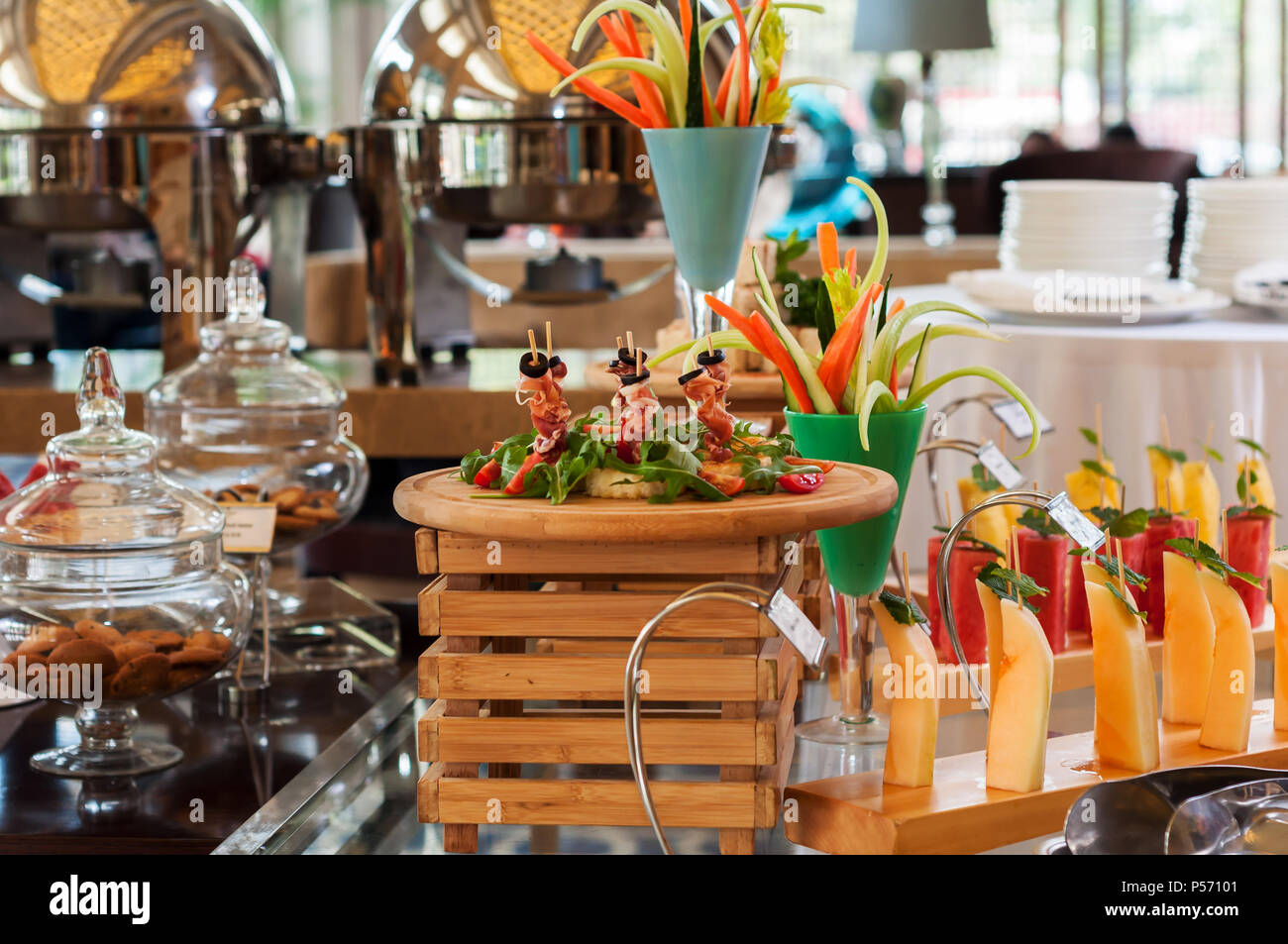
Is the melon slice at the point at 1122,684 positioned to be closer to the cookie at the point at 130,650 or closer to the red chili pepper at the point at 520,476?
the red chili pepper at the point at 520,476

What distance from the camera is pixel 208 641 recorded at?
1.18m

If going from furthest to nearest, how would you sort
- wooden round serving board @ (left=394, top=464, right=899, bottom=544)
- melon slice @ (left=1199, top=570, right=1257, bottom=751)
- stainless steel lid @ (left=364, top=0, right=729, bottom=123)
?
1. stainless steel lid @ (left=364, top=0, right=729, bottom=123)
2. melon slice @ (left=1199, top=570, right=1257, bottom=751)
3. wooden round serving board @ (left=394, top=464, right=899, bottom=544)

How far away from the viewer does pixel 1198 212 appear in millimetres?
2840

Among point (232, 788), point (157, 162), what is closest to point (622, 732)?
point (232, 788)

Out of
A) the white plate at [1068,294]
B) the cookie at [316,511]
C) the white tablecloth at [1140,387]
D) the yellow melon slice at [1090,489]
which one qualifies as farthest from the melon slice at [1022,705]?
the white plate at [1068,294]

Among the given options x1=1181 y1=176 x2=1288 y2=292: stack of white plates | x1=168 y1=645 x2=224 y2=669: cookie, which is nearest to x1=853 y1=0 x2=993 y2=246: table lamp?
x1=1181 y1=176 x2=1288 y2=292: stack of white plates

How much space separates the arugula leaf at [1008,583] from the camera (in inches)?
40.2

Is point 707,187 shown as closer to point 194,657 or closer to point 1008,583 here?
point 1008,583

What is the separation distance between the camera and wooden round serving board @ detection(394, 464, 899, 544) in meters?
0.89

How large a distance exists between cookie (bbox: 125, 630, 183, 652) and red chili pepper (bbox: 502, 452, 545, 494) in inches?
14.2

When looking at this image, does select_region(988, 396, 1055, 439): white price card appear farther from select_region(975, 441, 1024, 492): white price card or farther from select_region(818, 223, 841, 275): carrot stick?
select_region(818, 223, 841, 275): carrot stick

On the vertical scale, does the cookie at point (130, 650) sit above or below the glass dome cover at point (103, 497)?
below

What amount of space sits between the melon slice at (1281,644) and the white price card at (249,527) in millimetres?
895

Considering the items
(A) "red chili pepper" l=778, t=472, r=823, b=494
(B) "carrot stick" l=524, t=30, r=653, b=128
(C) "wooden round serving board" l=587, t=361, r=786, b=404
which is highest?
(B) "carrot stick" l=524, t=30, r=653, b=128
